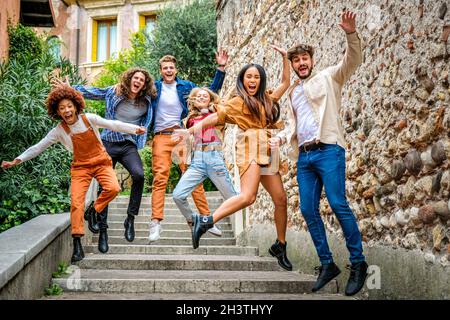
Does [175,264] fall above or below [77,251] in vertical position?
below

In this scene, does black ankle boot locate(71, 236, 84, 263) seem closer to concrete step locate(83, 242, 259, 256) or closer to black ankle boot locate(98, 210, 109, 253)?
black ankle boot locate(98, 210, 109, 253)

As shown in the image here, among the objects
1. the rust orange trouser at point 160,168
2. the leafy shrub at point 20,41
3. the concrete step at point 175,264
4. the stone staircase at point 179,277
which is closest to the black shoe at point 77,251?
the stone staircase at point 179,277

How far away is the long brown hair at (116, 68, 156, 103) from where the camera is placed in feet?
18.1

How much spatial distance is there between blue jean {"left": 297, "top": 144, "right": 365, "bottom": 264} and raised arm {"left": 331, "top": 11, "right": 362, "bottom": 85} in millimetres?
531

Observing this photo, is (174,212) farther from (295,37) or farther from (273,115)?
(273,115)

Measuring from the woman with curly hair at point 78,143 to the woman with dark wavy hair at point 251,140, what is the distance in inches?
37.2

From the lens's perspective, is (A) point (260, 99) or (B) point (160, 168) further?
(B) point (160, 168)

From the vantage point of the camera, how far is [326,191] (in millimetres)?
3848

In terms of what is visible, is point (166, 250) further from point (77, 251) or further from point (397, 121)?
point (397, 121)

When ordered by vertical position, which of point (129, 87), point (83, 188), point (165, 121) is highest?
point (129, 87)

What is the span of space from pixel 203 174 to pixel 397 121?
2.03 metres

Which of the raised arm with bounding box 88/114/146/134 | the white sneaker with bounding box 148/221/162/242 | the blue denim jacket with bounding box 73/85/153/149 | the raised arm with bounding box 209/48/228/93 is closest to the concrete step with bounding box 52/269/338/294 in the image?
the white sneaker with bounding box 148/221/162/242

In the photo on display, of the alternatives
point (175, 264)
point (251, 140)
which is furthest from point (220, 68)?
point (175, 264)

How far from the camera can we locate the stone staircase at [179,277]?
4375 millimetres
